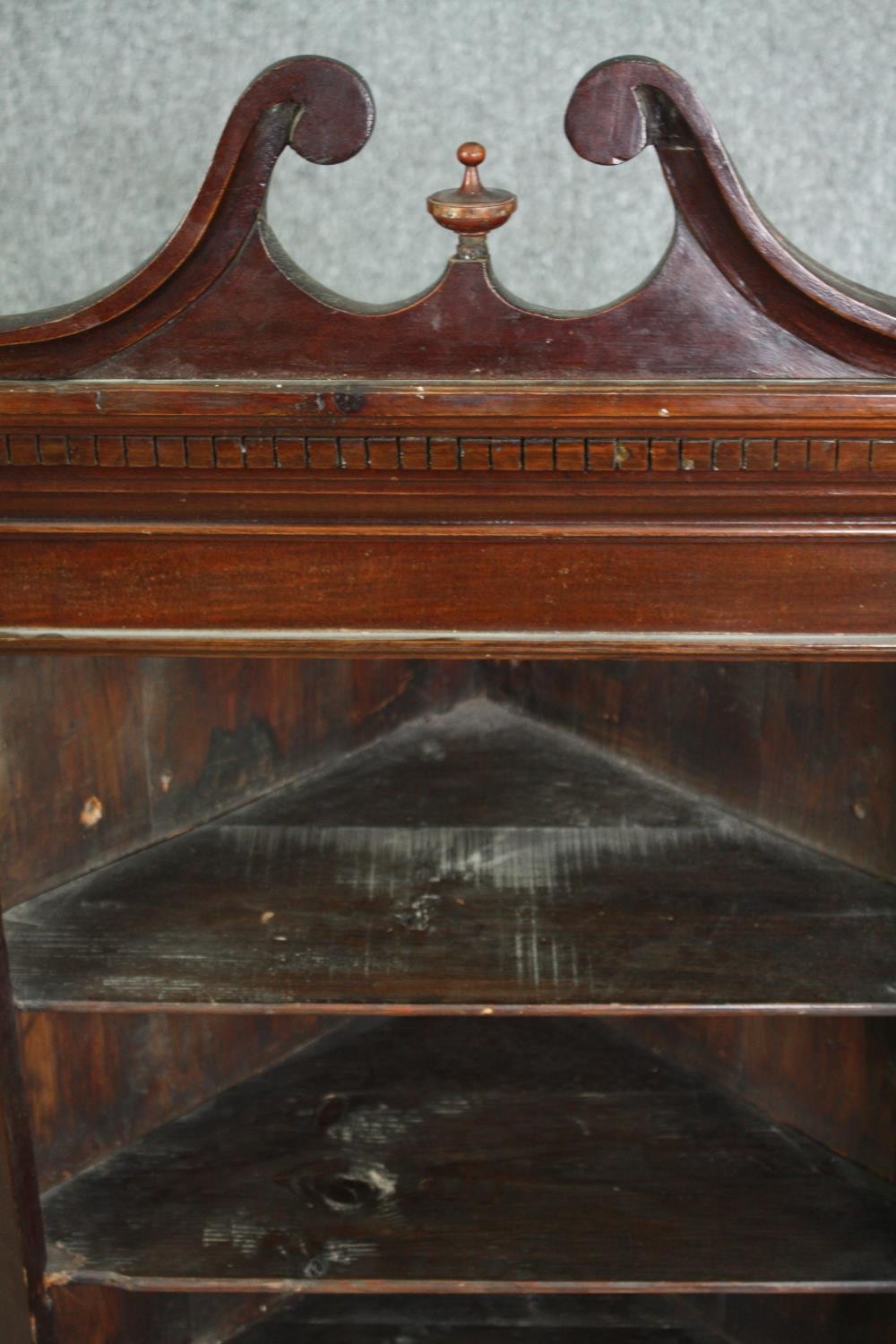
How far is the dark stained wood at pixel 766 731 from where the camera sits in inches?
49.9

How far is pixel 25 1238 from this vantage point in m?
1.20

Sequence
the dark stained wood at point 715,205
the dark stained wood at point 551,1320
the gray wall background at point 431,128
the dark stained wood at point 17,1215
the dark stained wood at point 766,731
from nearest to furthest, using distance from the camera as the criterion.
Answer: the dark stained wood at point 715,205 → the dark stained wood at point 17,1215 → the dark stained wood at point 766,731 → the dark stained wood at point 551,1320 → the gray wall background at point 431,128

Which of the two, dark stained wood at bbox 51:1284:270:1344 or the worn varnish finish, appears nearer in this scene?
the worn varnish finish

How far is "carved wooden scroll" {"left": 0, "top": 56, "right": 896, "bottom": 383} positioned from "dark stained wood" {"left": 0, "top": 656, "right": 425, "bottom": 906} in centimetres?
37

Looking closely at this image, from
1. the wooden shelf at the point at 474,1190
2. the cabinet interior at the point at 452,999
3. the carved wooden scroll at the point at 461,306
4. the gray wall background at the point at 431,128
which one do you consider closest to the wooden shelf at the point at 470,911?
the cabinet interior at the point at 452,999

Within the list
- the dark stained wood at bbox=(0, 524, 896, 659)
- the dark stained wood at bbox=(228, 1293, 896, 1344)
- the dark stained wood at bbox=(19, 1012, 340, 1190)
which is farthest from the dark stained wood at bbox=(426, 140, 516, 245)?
the dark stained wood at bbox=(228, 1293, 896, 1344)

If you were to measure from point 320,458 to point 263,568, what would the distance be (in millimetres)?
101

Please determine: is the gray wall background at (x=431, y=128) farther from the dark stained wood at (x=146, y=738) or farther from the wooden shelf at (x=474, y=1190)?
the wooden shelf at (x=474, y=1190)

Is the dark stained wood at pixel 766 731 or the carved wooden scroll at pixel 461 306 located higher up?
the carved wooden scroll at pixel 461 306

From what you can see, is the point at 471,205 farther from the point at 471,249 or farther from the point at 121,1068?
the point at 121,1068

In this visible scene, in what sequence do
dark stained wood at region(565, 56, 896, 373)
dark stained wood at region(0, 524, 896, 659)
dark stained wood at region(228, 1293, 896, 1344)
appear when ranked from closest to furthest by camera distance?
dark stained wood at region(565, 56, 896, 373)
dark stained wood at region(0, 524, 896, 659)
dark stained wood at region(228, 1293, 896, 1344)

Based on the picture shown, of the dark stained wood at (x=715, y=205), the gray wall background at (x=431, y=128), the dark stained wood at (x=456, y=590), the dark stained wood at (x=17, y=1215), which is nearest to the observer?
the dark stained wood at (x=715, y=205)

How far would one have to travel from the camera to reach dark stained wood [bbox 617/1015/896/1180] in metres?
1.31

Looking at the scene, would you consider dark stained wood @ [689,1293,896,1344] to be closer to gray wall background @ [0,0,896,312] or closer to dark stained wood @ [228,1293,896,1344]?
dark stained wood @ [228,1293,896,1344]
